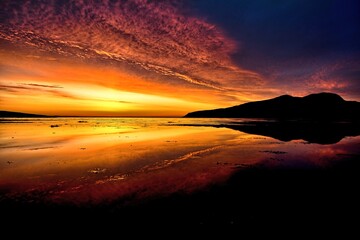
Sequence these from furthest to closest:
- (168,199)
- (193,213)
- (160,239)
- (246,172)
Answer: (246,172) → (168,199) → (193,213) → (160,239)

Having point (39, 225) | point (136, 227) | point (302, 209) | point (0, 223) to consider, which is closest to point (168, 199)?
point (136, 227)

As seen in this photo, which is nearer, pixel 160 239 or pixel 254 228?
pixel 160 239

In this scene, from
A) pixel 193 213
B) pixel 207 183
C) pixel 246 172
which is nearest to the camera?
pixel 193 213

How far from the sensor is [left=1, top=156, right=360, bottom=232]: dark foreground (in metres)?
6.39

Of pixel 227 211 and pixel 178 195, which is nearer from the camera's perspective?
pixel 227 211

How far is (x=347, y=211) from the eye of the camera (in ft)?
23.2

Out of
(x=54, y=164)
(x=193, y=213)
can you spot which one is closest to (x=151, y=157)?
(x=54, y=164)

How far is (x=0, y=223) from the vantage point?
651 centimetres

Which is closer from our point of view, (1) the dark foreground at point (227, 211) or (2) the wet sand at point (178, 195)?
(1) the dark foreground at point (227, 211)

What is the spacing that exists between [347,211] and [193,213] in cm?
500

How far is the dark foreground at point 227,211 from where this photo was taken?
6391 millimetres

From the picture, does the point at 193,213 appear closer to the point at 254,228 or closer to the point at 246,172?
the point at 254,228

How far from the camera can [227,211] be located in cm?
716

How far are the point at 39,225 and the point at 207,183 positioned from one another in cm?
666
